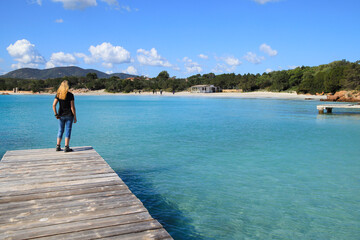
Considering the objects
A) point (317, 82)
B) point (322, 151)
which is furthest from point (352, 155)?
point (317, 82)

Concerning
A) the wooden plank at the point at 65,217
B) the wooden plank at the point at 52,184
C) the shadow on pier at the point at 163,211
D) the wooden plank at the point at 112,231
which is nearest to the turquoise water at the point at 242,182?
the shadow on pier at the point at 163,211

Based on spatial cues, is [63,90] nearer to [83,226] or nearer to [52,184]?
[52,184]

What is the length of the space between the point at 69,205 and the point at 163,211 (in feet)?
7.81

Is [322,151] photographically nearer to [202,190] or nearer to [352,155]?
[352,155]

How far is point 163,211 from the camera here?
5988 millimetres

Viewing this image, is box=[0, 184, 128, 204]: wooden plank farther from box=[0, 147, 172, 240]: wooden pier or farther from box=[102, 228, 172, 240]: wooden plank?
box=[102, 228, 172, 240]: wooden plank

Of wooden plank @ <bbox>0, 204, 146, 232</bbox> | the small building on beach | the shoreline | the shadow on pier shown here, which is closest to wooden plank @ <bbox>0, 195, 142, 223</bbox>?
wooden plank @ <bbox>0, 204, 146, 232</bbox>

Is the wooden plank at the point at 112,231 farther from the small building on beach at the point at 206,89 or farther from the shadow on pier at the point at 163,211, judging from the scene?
the small building on beach at the point at 206,89

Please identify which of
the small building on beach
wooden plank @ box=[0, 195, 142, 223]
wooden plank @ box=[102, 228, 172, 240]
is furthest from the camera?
the small building on beach

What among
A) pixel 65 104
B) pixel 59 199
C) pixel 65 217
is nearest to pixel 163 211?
pixel 59 199

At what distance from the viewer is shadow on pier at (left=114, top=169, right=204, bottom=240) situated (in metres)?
5.16

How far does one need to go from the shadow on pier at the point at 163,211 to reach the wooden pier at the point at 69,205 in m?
1.19

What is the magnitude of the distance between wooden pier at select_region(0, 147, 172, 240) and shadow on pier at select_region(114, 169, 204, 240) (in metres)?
1.19

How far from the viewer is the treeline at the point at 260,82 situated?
199 feet
